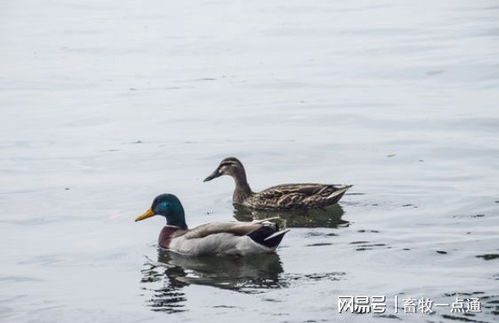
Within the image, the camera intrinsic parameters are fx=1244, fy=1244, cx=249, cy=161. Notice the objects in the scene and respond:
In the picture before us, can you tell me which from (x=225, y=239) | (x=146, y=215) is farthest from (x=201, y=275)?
(x=146, y=215)

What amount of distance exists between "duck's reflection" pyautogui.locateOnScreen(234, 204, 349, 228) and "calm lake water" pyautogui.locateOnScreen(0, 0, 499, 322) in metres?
0.08

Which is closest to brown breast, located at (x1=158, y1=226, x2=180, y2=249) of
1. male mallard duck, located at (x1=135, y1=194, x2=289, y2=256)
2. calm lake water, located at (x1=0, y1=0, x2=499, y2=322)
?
male mallard duck, located at (x1=135, y1=194, x2=289, y2=256)

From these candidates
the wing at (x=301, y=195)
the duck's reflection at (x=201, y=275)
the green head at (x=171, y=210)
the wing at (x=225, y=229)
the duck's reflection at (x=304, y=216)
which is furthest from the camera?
the wing at (x=301, y=195)

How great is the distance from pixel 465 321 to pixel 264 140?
34.0 feet

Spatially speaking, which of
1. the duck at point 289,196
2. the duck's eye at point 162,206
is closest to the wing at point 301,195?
the duck at point 289,196

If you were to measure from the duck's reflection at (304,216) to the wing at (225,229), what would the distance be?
140 centimetres

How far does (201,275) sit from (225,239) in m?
0.90

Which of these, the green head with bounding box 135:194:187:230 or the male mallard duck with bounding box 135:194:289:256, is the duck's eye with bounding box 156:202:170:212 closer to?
the green head with bounding box 135:194:187:230

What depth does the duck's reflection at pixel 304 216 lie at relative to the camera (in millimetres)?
15539

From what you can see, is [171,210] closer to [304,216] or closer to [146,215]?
[146,215]

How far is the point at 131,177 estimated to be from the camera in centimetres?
1861

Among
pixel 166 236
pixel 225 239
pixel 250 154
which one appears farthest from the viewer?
pixel 250 154

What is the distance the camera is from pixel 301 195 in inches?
641

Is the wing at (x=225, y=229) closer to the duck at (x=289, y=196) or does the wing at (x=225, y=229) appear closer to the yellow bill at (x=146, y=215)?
the yellow bill at (x=146, y=215)
